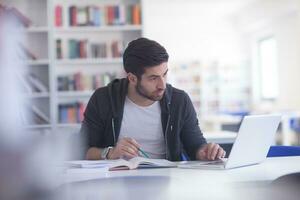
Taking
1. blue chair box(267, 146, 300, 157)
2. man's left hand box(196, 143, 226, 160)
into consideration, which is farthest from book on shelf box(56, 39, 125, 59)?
man's left hand box(196, 143, 226, 160)

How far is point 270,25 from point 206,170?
8360mm

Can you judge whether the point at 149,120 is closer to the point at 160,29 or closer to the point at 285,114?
the point at 285,114

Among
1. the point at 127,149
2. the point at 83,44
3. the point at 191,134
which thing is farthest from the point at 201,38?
the point at 127,149

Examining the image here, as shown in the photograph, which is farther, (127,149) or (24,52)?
(127,149)

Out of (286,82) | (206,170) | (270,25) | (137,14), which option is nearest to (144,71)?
(206,170)

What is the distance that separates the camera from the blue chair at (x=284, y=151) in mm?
2221

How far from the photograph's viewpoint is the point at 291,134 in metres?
7.43

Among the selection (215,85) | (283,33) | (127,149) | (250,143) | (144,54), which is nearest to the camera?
(250,143)

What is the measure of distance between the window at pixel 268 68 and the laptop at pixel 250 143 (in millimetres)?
7945

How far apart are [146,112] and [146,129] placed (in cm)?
8

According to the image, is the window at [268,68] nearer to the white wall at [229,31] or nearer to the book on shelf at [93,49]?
the white wall at [229,31]

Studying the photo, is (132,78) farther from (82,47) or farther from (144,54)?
(82,47)

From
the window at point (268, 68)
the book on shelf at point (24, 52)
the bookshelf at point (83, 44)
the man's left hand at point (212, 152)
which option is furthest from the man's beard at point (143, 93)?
the window at point (268, 68)

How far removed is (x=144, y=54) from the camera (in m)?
2.11
